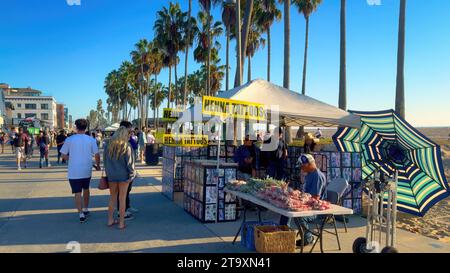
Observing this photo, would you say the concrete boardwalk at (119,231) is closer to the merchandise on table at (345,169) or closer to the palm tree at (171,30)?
the merchandise on table at (345,169)

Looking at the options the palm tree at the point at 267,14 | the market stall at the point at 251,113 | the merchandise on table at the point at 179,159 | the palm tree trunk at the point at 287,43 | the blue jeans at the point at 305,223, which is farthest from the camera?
the palm tree at the point at 267,14

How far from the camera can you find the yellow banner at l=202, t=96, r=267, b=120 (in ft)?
21.3

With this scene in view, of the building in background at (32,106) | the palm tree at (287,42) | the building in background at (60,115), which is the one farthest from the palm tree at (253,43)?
the building in background at (60,115)

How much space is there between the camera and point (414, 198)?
204 inches

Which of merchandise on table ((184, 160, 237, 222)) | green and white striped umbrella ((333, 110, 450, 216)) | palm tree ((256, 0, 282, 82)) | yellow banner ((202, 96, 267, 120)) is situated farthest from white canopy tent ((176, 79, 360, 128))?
palm tree ((256, 0, 282, 82))

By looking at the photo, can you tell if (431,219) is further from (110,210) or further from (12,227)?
(12,227)

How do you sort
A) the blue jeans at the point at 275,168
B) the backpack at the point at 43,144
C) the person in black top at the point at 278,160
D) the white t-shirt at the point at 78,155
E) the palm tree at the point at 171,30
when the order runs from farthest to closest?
the palm tree at the point at 171,30, the backpack at the point at 43,144, the blue jeans at the point at 275,168, the person in black top at the point at 278,160, the white t-shirt at the point at 78,155

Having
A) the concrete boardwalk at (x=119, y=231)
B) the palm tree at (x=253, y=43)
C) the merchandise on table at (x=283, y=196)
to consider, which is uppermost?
the palm tree at (x=253, y=43)

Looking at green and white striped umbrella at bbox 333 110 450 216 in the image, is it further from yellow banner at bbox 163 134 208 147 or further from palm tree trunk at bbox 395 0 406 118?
palm tree trunk at bbox 395 0 406 118

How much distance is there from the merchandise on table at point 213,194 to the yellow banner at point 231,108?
46.0 inches

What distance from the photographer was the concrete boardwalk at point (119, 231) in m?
5.57

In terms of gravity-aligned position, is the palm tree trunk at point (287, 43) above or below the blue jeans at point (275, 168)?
above

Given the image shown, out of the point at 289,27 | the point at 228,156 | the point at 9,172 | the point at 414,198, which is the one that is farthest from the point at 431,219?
the point at 9,172
